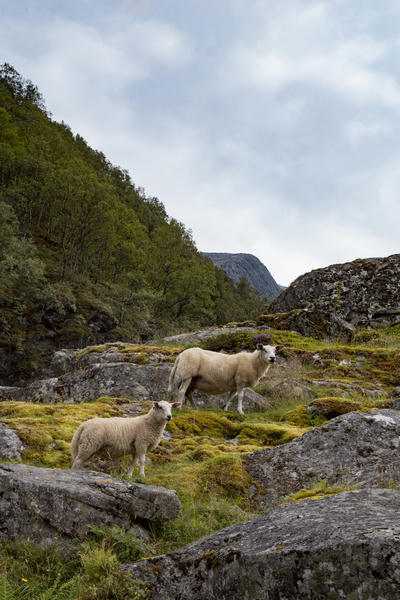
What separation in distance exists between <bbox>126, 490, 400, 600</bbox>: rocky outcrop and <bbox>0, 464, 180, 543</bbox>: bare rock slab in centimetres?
136

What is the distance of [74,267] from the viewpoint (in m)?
60.5

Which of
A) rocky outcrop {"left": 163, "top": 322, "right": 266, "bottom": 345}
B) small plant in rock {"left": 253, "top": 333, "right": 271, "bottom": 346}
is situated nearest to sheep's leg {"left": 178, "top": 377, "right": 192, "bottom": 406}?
small plant in rock {"left": 253, "top": 333, "right": 271, "bottom": 346}

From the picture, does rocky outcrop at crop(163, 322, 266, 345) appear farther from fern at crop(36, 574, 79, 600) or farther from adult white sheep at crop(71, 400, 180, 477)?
fern at crop(36, 574, 79, 600)

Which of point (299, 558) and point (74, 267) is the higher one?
point (74, 267)

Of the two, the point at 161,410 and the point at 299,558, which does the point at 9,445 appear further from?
the point at 299,558

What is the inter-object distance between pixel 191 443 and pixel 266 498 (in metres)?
2.90

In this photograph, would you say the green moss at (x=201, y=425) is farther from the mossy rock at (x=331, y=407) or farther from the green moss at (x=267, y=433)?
the mossy rock at (x=331, y=407)

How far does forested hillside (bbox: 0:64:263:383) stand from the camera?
4269 centimetres

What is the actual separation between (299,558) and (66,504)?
10.2ft

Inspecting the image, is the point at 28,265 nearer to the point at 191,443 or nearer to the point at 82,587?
the point at 191,443

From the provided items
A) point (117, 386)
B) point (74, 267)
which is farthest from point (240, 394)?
point (74, 267)

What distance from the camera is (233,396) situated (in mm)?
14789

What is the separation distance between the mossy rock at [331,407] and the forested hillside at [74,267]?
2222 cm

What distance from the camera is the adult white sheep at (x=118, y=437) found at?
7.81m
